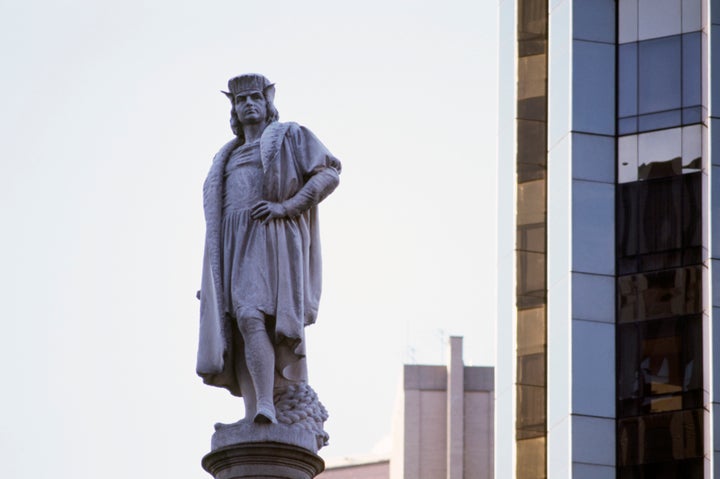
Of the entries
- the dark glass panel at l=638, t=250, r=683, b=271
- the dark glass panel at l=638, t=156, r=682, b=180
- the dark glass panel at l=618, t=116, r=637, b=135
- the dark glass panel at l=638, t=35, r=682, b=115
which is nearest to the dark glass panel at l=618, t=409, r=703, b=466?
the dark glass panel at l=638, t=250, r=683, b=271

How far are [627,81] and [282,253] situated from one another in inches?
1446

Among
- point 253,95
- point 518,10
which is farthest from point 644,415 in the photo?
point 253,95

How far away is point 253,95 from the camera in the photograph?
22234mm

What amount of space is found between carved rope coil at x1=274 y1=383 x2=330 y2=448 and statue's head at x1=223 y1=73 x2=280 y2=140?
116 inches

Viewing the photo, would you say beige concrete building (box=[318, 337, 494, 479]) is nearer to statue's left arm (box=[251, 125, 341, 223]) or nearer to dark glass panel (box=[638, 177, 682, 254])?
dark glass panel (box=[638, 177, 682, 254])

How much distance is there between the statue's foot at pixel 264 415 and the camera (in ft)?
68.4

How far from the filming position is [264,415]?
20.8 m

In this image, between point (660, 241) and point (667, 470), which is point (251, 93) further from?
point (660, 241)

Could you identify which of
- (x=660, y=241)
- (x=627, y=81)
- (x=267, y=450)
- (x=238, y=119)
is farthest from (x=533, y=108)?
(x=267, y=450)

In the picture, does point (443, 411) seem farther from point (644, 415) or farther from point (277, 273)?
point (277, 273)

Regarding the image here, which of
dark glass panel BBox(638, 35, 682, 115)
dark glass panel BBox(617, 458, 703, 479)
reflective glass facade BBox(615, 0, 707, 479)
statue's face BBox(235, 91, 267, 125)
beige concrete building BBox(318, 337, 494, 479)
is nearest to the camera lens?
statue's face BBox(235, 91, 267, 125)

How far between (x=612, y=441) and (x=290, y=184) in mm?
33872

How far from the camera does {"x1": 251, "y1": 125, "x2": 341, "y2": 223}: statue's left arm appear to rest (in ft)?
70.9

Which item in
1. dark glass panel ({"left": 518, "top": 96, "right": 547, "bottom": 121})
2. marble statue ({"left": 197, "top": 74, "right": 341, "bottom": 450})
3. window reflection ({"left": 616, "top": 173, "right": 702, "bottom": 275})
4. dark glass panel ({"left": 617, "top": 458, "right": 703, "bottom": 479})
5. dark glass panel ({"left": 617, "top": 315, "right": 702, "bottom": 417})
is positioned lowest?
marble statue ({"left": 197, "top": 74, "right": 341, "bottom": 450})
